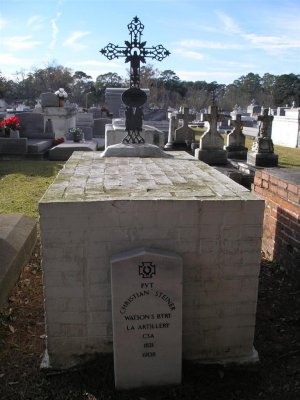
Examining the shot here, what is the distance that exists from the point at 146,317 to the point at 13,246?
242 centimetres

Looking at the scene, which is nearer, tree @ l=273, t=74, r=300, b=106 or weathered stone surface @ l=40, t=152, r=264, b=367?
weathered stone surface @ l=40, t=152, r=264, b=367

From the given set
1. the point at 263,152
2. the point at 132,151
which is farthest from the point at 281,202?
the point at 263,152

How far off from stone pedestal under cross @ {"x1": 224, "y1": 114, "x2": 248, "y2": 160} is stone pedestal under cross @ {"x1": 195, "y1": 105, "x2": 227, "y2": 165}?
1.20m

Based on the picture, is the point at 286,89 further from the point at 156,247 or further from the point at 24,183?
the point at 156,247

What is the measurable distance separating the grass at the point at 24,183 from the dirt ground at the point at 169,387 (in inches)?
133

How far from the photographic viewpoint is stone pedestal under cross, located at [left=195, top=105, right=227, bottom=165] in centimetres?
1152

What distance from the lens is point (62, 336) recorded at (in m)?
2.91

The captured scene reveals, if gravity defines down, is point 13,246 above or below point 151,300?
below

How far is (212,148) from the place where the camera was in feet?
38.3

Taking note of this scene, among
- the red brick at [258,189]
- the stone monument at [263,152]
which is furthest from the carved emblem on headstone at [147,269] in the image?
the stone monument at [263,152]

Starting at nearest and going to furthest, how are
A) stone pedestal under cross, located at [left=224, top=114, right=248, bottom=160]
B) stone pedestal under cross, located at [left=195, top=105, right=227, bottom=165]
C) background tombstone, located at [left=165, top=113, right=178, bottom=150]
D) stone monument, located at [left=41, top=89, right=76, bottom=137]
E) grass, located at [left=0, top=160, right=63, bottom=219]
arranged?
1. grass, located at [left=0, top=160, right=63, bottom=219]
2. stone pedestal under cross, located at [left=195, top=105, right=227, bottom=165]
3. stone pedestal under cross, located at [left=224, top=114, right=248, bottom=160]
4. background tombstone, located at [left=165, top=113, right=178, bottom=150]
5. stone monument, located at [left=41, top=89, right=76, bottom=137]

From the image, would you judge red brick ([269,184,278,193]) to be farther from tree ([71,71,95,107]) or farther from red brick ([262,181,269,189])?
tree ([71,71,95,107])

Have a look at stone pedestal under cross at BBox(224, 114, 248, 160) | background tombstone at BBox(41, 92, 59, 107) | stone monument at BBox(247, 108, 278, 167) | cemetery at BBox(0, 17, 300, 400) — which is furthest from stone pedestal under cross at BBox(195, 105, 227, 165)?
background tombstone at BBox(41, 92, 59, 107)

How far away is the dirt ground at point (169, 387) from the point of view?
271 centimetres
